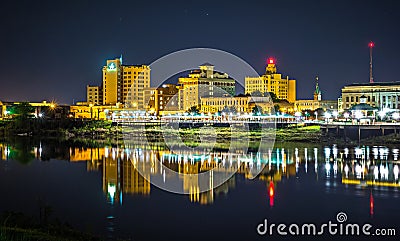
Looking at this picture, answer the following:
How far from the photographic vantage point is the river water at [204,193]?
18531mm

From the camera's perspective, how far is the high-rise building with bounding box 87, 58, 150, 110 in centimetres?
12662

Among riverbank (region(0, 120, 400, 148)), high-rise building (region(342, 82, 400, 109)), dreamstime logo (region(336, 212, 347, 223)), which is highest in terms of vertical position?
high-rise building (region(342, 82, 400, 109))

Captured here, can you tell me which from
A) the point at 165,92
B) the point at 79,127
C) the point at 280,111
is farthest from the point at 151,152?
the point at 165,92

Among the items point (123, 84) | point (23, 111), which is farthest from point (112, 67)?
point (23, 111)

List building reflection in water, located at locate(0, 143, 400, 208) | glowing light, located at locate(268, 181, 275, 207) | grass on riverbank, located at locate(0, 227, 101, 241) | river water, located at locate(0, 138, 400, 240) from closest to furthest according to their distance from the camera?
grass on riverbank, located at locate(0, 227, 101, 241), river water, located at locate(0, 138, 400, 240), glowing light, located at locate(268, 181, 275, 207), building reflection in water, located at locate(0, 143, 400, 208)

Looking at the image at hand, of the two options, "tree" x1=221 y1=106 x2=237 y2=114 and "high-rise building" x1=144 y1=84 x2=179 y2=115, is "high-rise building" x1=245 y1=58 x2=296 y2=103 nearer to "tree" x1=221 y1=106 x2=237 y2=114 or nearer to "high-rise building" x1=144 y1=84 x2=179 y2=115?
"high-rise building" x1=144 y1=84 x2=179 y2=115

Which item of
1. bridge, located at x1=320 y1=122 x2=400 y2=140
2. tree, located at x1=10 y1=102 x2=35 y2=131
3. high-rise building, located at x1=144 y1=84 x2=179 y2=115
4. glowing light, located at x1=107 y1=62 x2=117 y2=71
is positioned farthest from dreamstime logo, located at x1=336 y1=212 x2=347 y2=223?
glowing light, located at x1=107 y1=62 x2=117 y2=71

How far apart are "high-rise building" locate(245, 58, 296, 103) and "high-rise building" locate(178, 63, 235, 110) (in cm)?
609

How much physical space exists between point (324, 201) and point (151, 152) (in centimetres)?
2427

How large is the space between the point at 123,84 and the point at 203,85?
64.8ft

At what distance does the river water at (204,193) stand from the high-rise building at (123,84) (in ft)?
286

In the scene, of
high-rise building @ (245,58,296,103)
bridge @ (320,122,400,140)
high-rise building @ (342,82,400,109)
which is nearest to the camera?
bridge @ (320,122,400,140)

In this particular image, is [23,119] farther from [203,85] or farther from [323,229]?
[203,85]

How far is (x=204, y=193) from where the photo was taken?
2448 centimetres
